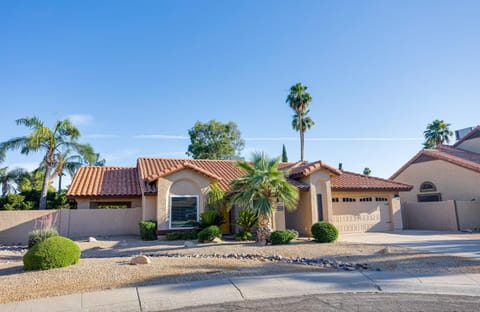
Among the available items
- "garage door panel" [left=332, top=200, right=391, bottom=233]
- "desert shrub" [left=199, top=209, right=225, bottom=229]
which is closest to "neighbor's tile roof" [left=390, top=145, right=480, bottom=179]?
"garage door panel" [left=332, top=200, right=391, bottom=233]

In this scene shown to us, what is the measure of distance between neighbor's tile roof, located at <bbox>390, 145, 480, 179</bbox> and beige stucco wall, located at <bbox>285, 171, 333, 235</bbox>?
13004mm

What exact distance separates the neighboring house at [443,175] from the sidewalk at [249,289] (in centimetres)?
1937

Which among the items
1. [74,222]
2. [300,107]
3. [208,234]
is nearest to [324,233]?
[208,234]

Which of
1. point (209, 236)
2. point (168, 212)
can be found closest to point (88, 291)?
point (209, 236)

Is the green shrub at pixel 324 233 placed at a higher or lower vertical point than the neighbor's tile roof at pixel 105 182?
lower

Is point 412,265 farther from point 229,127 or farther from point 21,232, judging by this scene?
point 229,127

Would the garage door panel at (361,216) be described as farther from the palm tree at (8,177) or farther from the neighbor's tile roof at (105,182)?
the palm tree at (8,177)

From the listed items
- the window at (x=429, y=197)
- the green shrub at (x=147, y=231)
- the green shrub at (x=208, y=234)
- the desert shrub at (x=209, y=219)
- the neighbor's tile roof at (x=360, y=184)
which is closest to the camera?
the green shrub at (x=208, y=234)

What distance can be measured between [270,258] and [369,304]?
5288mm

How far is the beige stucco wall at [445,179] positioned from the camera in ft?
81.7

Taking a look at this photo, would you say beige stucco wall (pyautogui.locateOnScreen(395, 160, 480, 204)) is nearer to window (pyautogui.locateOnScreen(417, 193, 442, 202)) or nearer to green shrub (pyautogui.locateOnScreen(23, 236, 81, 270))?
window (pyautogui.locateOnScreen(417, 193, 442, 202))

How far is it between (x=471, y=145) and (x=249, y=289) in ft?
108

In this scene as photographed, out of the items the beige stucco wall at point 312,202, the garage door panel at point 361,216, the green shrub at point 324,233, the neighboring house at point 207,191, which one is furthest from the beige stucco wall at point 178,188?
the garage door panel at point 361,216

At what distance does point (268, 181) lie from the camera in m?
15.3
